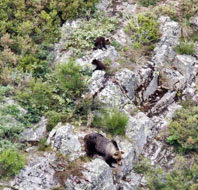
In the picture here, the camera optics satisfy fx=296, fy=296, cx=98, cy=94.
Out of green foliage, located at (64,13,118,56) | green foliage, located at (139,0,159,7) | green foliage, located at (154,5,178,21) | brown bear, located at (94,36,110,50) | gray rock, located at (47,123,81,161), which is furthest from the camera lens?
green foliage, located at (139,0,159,7)

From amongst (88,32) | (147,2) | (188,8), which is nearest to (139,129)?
(88,32)

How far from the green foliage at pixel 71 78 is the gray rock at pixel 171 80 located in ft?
12.3

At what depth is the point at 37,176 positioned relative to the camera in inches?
332

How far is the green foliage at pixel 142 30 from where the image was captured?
13414mm

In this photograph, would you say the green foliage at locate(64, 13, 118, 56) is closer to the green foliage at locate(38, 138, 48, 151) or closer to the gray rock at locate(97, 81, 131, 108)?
the gray rock at locate(97, 81, 131, 108)

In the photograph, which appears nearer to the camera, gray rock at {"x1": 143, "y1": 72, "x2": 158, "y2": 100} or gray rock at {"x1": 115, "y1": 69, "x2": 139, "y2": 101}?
gray rock at {"x1": 115, "y1": 69, "x2": 139, "y2": 101}

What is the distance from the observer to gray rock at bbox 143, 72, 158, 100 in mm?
12081

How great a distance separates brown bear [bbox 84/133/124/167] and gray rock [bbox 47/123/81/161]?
13.3 inches

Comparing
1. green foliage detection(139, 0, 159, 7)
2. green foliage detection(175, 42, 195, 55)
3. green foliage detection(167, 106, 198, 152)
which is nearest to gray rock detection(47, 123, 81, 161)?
green foliage detection(167, 106, 198, 152)

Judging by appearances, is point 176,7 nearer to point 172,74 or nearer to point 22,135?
point 172,74

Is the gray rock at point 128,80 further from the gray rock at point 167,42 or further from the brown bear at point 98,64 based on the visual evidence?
the gray rock at point 167,42

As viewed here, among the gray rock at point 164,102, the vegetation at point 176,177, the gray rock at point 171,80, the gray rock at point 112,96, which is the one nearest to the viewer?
the vegetation at point 176,177

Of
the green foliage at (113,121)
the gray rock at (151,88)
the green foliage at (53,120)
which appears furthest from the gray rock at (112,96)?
the green foliage at (53,120)

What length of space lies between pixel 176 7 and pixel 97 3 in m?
4.08
